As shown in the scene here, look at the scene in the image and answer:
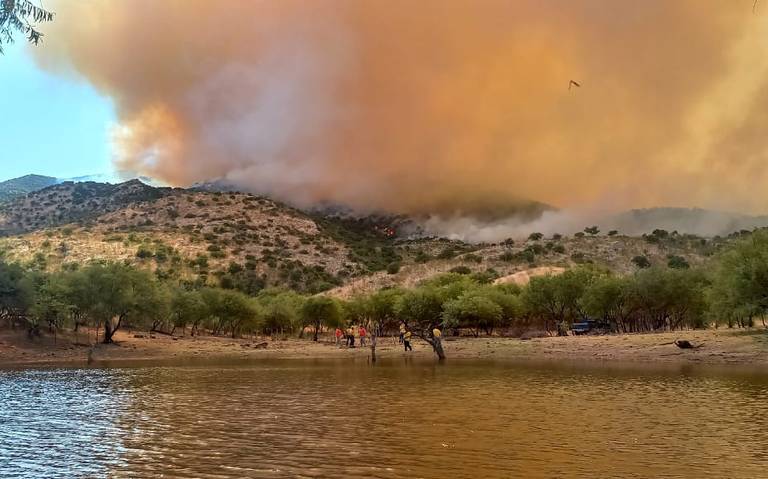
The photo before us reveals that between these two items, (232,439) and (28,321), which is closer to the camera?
(232,439)

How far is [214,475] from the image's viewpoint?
14133 mm

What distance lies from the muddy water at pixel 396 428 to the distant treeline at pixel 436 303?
25.9m

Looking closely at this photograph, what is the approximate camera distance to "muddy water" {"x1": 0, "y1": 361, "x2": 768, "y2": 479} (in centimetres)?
1504

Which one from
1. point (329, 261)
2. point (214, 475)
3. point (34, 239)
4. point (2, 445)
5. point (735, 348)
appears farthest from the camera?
point (329, 261)

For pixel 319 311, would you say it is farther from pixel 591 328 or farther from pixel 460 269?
pixel 460 269

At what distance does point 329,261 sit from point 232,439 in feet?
482

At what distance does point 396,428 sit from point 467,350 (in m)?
45.5

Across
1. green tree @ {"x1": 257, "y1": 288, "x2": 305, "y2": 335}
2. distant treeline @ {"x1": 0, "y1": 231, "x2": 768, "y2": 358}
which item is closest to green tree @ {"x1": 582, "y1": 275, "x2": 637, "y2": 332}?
distant treeline @ {"x1": 0, "y1": 231, "x2": 768, "y2": 358}

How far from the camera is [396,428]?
20.1 meters

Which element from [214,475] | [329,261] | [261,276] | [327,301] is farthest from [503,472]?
[329,261]

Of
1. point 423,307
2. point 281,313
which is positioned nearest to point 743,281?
point 423,307

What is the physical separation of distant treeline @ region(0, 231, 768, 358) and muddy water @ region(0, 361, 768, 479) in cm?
2591

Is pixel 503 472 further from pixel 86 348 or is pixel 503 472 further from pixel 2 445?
pixel 86 348

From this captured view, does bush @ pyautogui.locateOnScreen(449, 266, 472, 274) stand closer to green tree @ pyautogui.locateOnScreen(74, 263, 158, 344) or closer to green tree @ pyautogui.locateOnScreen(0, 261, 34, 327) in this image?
green tree @ pyautogui.locateOnScreen(74, 263, 158, 344)
